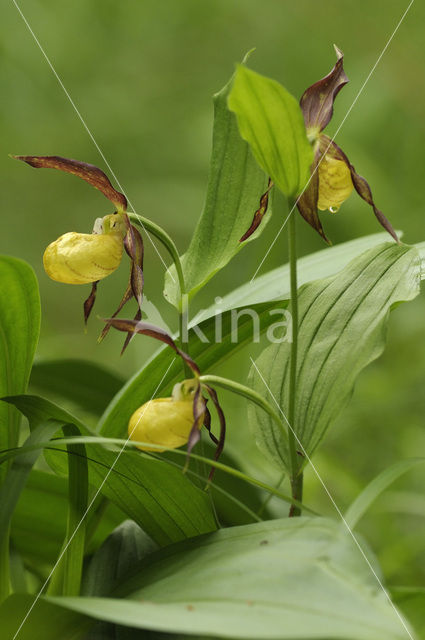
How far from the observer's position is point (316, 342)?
49cm

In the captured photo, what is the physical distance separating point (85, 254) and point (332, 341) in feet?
0.70

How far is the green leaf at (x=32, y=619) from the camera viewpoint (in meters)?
0.39

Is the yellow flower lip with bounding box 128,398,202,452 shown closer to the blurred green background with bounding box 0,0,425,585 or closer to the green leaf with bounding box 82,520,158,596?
the green leaf with bounding box 82,520,158,596

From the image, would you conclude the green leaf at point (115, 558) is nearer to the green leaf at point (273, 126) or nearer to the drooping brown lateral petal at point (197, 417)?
the drooping brown lateral petal at point (197, 417)

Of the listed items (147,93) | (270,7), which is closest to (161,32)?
(147,93)

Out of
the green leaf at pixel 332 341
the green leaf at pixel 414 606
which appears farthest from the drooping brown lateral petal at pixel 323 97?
the green leaf at pixel 414 606

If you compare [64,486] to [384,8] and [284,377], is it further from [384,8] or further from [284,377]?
[384,8]

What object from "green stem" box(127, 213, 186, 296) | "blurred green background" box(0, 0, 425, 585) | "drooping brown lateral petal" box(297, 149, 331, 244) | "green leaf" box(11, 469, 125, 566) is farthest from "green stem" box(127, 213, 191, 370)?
"blurred green background" box(0, 0, 425, 585)

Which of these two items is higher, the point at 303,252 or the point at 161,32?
the point at 161,32

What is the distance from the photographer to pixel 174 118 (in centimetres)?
175

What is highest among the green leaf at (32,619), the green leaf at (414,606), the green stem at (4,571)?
the green leaf at (32,619)

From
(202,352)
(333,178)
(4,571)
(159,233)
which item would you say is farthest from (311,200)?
(4,571)

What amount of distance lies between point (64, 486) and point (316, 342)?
304 mm

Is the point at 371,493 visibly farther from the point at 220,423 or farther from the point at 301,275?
the point at 301,275
